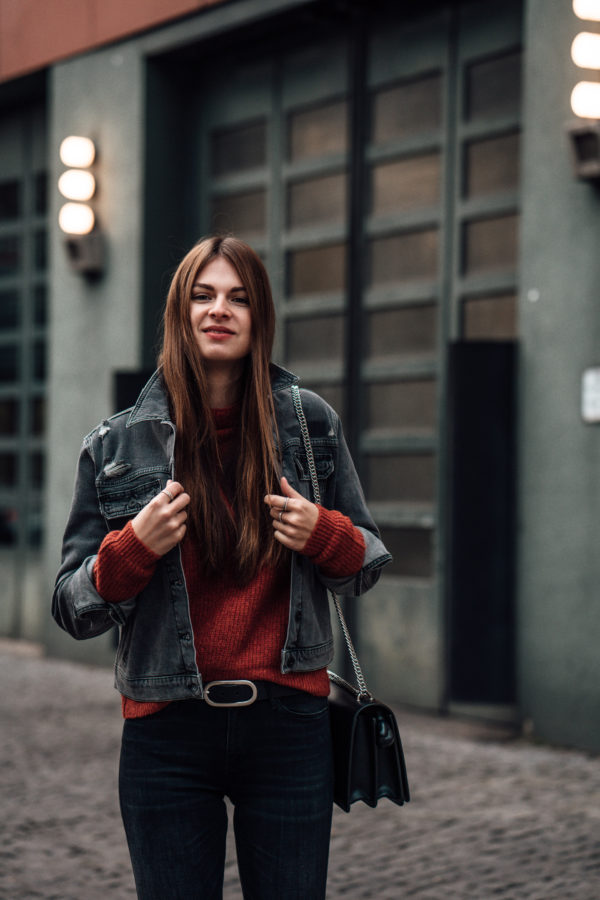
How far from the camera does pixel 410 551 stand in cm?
821

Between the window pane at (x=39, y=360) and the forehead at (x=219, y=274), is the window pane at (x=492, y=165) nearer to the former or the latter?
the window pane at (x=39, y=360)

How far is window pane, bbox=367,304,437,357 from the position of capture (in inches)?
321

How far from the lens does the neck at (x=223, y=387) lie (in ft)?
8.09

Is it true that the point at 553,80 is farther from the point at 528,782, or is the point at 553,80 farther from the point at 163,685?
the point at 163,685

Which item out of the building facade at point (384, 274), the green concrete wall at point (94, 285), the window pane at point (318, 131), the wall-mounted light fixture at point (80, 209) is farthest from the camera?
the wall-mounted light fixture at point (80, 209)

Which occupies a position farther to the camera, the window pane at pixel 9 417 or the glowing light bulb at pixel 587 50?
the window pane at pixel 9 417

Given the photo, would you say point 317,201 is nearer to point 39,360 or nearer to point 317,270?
point 317,270

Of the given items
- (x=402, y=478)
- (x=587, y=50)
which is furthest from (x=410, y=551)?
(x=587, y=50)

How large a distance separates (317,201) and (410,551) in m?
2.62

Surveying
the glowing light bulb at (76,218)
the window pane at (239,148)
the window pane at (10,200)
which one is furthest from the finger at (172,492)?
the window pane at (10,200)

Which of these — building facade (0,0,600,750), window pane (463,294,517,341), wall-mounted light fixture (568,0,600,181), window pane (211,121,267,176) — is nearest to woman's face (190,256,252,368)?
building facade (0,0,600,750)

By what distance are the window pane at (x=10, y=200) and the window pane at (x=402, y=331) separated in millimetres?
4735

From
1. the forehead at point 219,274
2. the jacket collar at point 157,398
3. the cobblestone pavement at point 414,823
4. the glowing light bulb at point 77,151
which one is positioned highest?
the glowing light bulb at point 77,151

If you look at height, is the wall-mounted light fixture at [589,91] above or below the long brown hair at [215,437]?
above
